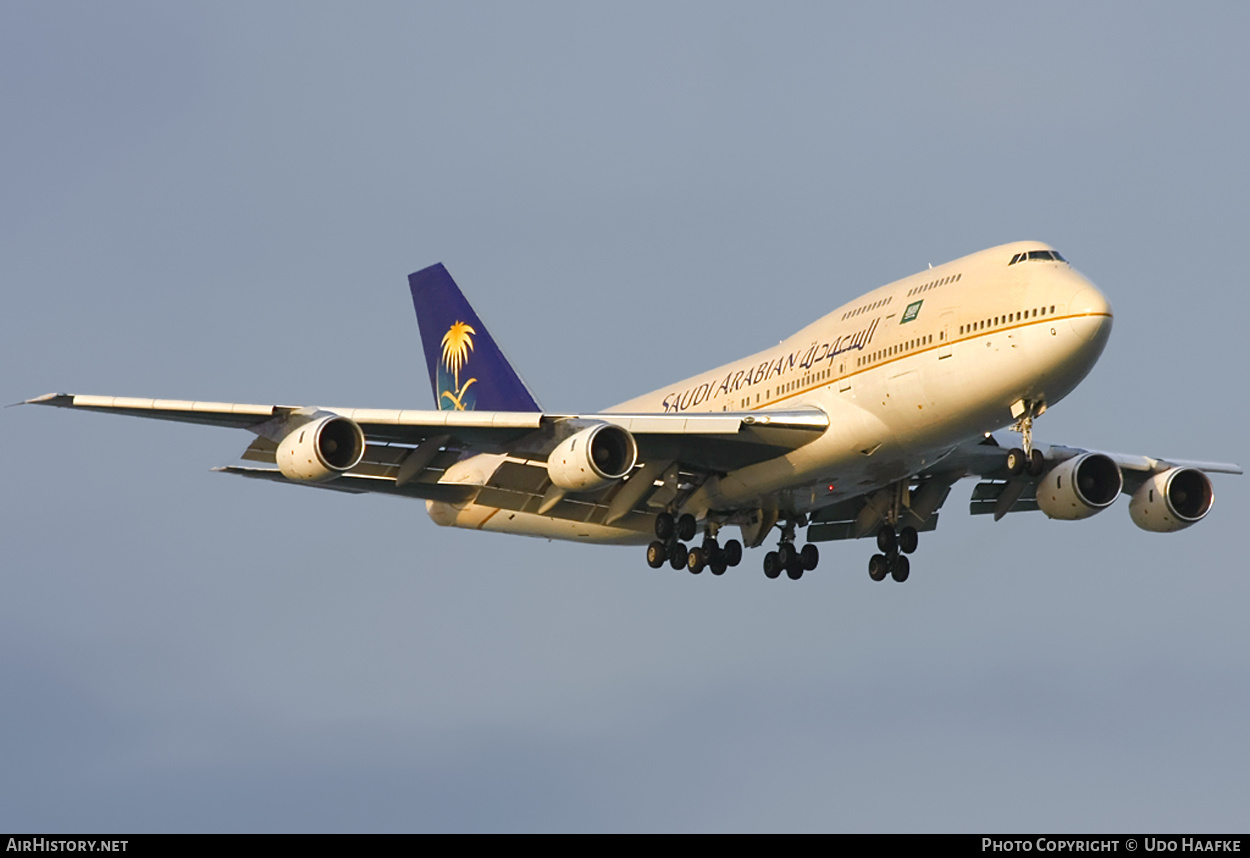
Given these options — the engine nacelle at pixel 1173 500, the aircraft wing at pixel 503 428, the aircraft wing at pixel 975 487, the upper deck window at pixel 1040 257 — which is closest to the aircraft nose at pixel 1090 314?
the upper deck window at pixel 1040 257

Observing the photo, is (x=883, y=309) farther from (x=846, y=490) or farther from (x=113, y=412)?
(x=113, y=412)

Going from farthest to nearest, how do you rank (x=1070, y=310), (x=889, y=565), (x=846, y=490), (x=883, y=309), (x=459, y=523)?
1. (x=459, y=523)
2. (x=889, y=565)
3. (x=846, y=490)
4. (x=883, y=309)
5. (x=1070, y=310)

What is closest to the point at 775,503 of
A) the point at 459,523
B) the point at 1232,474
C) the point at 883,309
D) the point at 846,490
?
the point at 846,490

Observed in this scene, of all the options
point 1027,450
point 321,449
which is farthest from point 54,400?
point 1027,450

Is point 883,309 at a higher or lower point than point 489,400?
lower


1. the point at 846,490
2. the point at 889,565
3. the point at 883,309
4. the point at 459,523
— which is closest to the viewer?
the point at 883,309

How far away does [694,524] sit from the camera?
45.4m

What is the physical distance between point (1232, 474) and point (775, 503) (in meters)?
13.8

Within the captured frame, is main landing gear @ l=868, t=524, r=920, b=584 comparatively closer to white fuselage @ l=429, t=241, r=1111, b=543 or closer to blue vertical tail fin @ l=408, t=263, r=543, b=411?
white fuselage @ l=429, t=241, r=1111, b=543

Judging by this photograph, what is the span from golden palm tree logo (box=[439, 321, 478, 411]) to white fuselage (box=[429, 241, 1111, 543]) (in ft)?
38.1

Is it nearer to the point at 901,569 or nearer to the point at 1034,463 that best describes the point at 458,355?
the point at 901,569

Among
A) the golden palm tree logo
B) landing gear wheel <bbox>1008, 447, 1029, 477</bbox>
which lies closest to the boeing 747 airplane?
landing gear wheel <bbox>1008, 447, 1029, 477</bbox>

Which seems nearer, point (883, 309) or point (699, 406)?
point (883, 309)

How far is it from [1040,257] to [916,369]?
3665 mm
